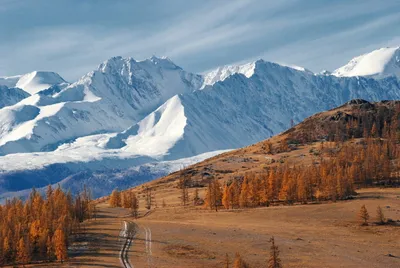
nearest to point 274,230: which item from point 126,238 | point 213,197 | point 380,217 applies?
point 380,217

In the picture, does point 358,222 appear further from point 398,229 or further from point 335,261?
point 335,261

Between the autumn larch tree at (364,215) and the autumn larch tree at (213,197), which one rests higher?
the autumn larch tree at (213,197)

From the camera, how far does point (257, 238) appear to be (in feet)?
414

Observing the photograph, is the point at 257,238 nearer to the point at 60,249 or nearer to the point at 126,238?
the point at 126,238

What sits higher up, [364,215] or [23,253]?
[364,215]

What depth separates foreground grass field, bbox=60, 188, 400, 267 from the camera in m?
110

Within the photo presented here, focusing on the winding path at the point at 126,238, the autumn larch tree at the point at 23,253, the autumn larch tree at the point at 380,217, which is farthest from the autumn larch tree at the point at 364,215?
the autumn larch tree at the point at 23,253

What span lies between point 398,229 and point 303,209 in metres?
31.3

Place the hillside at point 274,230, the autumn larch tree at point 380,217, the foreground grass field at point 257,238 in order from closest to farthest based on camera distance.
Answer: the foreground grass field at point 257,238 → the hillside at point 274,230 → the autumn larch tree at point 380,217

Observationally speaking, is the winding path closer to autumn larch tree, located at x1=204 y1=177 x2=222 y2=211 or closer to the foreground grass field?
the foreground grass field

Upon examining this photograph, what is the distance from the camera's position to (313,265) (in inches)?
4178

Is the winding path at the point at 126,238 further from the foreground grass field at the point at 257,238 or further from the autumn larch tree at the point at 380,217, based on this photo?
the autumn larch tree at the point at 380,217

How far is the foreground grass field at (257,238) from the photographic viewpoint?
110125 millimetres

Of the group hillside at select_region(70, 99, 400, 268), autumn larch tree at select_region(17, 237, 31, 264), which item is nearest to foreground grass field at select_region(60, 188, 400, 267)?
hillside at select_region(70, 99, 400, 268)
